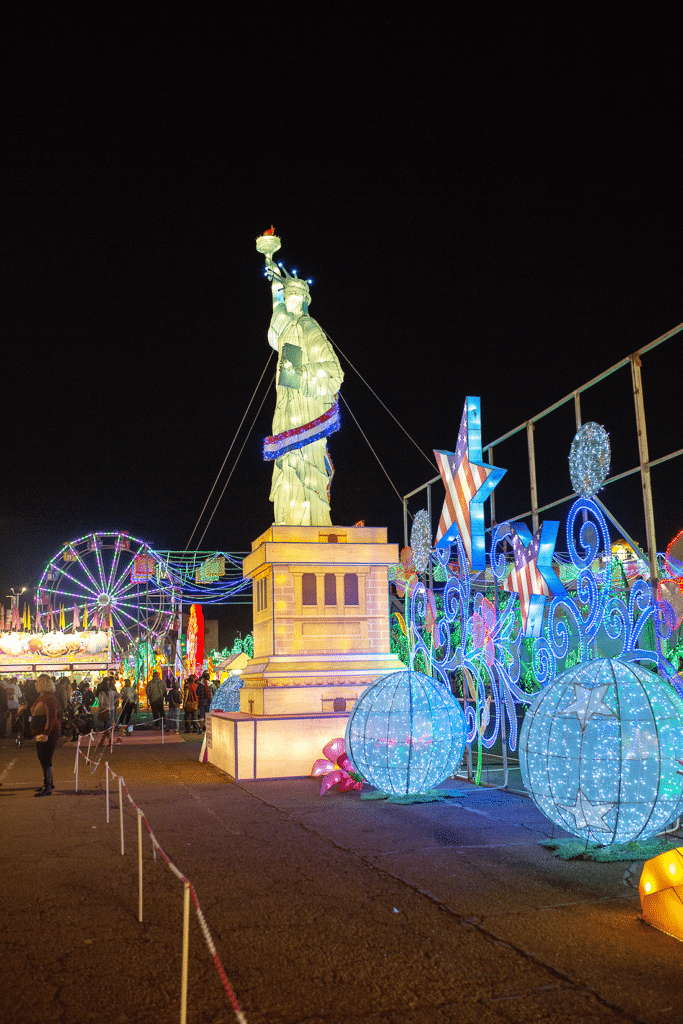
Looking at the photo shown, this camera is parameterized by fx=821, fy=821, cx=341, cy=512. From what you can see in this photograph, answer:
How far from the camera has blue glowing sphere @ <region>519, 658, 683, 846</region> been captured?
6664 mm

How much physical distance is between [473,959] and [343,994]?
33.2 inches

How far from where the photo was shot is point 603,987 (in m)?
4.21

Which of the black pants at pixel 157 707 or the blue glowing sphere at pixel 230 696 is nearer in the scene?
the blue glowing sphere at pixel 230 696

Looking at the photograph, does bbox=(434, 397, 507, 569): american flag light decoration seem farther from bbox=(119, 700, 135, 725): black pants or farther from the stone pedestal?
bbox=(119, 700, 135, 725): black pants

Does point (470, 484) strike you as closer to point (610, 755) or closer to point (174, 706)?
point (610, 755)

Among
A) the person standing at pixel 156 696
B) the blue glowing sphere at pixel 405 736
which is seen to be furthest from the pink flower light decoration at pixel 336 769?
the person standing at pixel 156 696

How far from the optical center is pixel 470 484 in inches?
400

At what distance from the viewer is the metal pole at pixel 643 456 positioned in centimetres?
770

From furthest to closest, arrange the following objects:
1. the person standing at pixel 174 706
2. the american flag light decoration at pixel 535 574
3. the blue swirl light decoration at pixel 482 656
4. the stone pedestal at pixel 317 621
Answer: the person standing at pixel 174 706
the stone pedestal at pixel 317 621
the blue swirl light decoration at pixel 482 656
the american flag light decoration at pixel 535 574

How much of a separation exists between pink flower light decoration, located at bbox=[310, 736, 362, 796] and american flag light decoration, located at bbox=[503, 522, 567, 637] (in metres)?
3.61

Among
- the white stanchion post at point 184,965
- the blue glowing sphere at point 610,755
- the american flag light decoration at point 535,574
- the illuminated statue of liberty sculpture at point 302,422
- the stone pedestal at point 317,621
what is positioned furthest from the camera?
the illuminated statue of liberty sculpture at point 302,422

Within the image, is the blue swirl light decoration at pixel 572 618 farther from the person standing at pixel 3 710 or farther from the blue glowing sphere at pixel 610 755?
the person standing at pixel 3 710

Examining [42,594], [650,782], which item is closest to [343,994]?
[650,782]

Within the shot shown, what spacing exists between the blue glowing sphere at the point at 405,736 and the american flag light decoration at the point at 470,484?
5.89 feet
